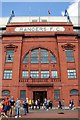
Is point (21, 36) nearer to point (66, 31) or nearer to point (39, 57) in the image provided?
point (39, 57)

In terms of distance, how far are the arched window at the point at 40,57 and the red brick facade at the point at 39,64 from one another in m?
0.56

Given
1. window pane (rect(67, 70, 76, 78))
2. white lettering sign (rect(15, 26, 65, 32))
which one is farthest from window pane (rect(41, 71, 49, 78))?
white lettering sign (rect(15, 26, 65, 32))

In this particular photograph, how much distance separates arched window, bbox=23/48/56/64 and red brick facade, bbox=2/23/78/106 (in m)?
0.56

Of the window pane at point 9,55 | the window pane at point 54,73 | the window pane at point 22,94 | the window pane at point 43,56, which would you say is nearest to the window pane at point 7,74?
the window pane at point 9,55

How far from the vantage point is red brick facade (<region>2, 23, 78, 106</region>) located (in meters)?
45.9

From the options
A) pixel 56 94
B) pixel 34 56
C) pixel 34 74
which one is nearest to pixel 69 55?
pixel 34 56

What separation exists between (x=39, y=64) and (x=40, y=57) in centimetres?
161

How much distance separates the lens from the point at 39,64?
48156 millimetres

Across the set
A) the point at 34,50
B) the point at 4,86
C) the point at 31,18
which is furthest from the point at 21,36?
the point at 31,18

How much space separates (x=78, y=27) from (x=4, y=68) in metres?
18.5

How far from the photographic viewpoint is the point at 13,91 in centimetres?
4588

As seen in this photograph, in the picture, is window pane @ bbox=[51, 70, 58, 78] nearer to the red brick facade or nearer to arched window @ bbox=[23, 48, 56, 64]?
the red brick facade

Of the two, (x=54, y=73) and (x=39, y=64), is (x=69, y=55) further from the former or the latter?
(x=39, y=64)

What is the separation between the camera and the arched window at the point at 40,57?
48750 millimetres
